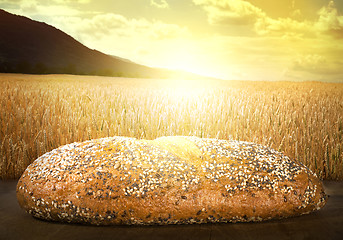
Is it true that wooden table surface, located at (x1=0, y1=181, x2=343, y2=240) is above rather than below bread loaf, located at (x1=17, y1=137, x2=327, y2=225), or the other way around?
below

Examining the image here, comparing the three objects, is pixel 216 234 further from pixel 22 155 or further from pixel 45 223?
pixel 22 155

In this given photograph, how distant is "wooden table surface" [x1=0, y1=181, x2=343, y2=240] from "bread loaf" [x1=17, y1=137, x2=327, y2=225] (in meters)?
0.06

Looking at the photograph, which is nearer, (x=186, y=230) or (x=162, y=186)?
(x=186, y=230)

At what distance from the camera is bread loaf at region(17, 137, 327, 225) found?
2.35 metres

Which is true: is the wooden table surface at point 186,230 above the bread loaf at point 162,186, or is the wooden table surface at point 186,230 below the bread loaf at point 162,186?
below

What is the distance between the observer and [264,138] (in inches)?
171

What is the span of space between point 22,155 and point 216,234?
267cm

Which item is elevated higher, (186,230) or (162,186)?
(162,186)

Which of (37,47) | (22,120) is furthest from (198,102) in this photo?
(37,47)

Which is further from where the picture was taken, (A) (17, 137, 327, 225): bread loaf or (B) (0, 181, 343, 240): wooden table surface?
(A) (17, 137, 327, 225): bread loaf

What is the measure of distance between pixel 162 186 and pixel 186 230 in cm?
36

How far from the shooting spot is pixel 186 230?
2264 mm

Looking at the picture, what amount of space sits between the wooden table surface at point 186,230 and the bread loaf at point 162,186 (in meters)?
0.06

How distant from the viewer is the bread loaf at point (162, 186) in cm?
235
